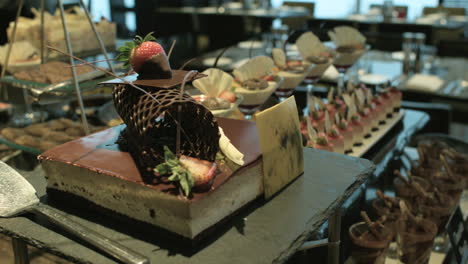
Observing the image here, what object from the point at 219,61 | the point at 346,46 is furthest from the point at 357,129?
the point at 219,61

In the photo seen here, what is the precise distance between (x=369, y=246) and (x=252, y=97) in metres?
0.57

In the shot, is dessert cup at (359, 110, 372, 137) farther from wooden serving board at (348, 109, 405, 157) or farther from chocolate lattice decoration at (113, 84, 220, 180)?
chocolate lattice decoration at (113, 84, 220, 180)

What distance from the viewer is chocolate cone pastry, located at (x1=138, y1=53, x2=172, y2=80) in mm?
882

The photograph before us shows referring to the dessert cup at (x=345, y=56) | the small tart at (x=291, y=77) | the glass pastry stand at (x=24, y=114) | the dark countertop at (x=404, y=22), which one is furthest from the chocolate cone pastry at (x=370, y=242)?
the dark countertop at (x=404, y=22)

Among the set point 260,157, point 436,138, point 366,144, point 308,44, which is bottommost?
point 436,138

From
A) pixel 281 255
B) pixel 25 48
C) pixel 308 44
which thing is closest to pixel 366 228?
pixel 281 255

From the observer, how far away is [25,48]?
1819 millimetres

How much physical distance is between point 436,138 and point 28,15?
242 centimetres

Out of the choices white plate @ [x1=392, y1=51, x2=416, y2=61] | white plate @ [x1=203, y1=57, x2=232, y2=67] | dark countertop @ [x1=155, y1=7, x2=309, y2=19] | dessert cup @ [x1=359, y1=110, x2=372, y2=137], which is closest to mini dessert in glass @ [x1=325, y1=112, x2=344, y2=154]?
dessert cup @ [x1=359, y1=110, x2=372, y2=137]

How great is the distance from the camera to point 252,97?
158cm

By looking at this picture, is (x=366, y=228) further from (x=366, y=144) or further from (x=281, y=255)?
(x=281, y=255)

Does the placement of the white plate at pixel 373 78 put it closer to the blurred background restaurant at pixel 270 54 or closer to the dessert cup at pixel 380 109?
the blurred background restaurant at pixel 270 54

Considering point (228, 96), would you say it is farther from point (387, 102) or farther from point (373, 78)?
point (373, 78)

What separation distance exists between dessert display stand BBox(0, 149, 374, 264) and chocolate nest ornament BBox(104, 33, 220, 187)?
0.37ft
